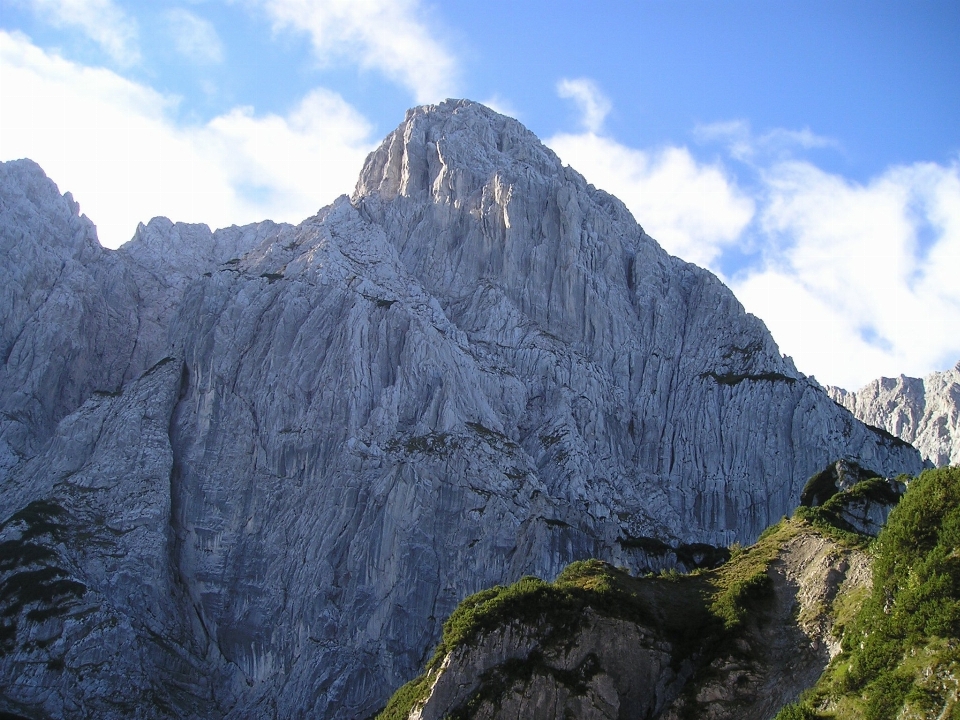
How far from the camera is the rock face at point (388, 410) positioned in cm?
9562

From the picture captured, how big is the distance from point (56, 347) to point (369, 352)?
3962 centimetres

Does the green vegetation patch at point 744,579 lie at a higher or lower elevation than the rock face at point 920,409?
lower

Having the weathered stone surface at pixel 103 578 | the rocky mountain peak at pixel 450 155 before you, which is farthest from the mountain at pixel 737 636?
the rocky mountain peak at pixel 450 155

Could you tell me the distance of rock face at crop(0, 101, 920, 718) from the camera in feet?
314

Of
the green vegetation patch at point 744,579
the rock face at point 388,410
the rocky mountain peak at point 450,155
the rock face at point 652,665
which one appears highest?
the rocky mountain peak at point 450,155

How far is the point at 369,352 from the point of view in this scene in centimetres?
10994

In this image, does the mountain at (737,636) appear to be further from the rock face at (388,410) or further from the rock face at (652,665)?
the rock face at (388,410)

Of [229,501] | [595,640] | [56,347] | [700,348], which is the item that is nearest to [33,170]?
[56,347]

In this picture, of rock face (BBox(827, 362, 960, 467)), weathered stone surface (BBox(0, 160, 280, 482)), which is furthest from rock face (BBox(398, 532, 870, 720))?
rock face (BBox(827, 362, 960, 467))

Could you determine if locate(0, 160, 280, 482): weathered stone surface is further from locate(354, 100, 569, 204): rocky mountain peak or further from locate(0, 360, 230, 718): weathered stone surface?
locate(354, 100, 569, 204): rocky mountain peak

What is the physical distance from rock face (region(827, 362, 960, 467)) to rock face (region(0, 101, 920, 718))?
49437mm

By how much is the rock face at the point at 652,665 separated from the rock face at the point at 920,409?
10281 cm

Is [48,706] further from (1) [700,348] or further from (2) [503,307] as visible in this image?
(1) [700,348]

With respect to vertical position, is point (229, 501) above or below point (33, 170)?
below
